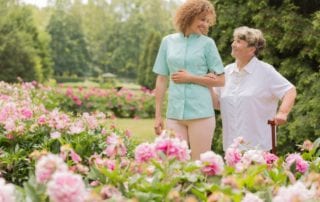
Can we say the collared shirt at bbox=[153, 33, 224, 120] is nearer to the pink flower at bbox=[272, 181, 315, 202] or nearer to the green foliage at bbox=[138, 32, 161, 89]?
the pink flower at bbox=[272, 181, 315, 202]

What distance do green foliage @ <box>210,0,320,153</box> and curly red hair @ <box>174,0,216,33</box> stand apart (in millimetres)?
2623

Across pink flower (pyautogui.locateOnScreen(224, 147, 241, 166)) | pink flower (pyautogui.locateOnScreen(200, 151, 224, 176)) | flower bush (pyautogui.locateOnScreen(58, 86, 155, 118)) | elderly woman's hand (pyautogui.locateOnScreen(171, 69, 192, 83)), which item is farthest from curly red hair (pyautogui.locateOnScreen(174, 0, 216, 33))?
flower bush (pyautogui.locateOnScreen(58, 86, 155, 118))

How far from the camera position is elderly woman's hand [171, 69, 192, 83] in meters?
4.36

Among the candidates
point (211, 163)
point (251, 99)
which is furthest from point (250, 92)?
point (211, 163)

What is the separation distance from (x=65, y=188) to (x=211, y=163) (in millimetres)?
726

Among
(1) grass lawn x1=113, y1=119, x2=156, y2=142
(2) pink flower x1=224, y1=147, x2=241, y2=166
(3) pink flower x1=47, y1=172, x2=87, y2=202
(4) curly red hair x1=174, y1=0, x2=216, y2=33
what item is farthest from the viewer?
(1) grass lawn x1=113, y1=119, x2=156, y2=142

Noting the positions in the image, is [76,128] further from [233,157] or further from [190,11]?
[233,157]

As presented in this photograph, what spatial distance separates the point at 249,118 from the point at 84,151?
1.17 meters

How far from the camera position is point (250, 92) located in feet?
14.6

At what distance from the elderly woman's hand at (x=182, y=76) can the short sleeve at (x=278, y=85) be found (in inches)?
23.0

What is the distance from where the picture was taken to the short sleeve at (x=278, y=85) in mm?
4406

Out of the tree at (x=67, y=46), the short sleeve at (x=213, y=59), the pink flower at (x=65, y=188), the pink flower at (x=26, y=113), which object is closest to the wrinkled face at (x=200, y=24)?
the short sleeve at (x=213, y=59)

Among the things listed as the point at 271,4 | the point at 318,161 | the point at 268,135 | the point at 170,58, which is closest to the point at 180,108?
the point at 170,58

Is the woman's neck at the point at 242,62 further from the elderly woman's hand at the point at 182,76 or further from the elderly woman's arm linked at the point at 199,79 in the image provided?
the elderly woman's hand at the point at 182,76
